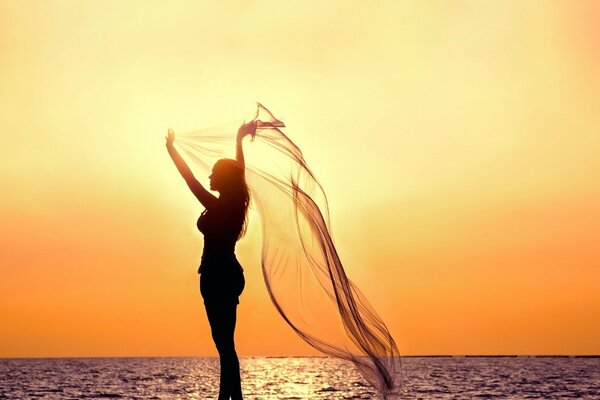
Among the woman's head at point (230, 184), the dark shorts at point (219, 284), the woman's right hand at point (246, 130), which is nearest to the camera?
the dark shorts at point (219, 284)

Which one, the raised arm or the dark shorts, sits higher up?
the raised arm

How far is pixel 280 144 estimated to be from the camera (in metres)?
11.5

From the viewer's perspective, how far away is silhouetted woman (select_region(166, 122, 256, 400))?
415 inches

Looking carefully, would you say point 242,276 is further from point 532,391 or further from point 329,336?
point 532,391

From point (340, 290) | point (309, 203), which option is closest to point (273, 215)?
point (309, 203)

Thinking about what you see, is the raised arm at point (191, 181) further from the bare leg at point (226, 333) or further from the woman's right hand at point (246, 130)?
the bare leg at point (226, 333)

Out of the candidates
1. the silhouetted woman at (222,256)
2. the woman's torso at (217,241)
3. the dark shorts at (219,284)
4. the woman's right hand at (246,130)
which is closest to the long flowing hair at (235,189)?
the silhouetted woman at (222,256)

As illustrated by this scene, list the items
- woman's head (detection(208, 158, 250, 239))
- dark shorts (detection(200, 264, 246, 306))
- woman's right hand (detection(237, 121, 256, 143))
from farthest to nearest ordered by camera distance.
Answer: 1. woman's right hand (detection(237, 121, 256, 143))
2. woman's head (detection(208, 158, 250, 239))
3. dark shorts (detection(200, 264, 246, 306))

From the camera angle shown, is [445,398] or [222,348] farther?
[445,398]

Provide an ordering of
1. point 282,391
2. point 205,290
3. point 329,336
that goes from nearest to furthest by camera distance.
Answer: point 205,290, point 329,336, point 282,391

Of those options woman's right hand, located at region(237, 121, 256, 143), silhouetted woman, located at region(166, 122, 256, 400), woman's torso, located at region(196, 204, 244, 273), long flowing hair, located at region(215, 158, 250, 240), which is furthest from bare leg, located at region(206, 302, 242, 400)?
woman's right hand, located at region(237, 121, 256, 143)

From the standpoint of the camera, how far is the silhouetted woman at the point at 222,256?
10.5 metres

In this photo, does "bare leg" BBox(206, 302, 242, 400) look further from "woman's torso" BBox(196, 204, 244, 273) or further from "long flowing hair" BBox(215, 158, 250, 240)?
"long flowing hair" BBox(215, 158, 250, 240)

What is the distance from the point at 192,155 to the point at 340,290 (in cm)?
242
